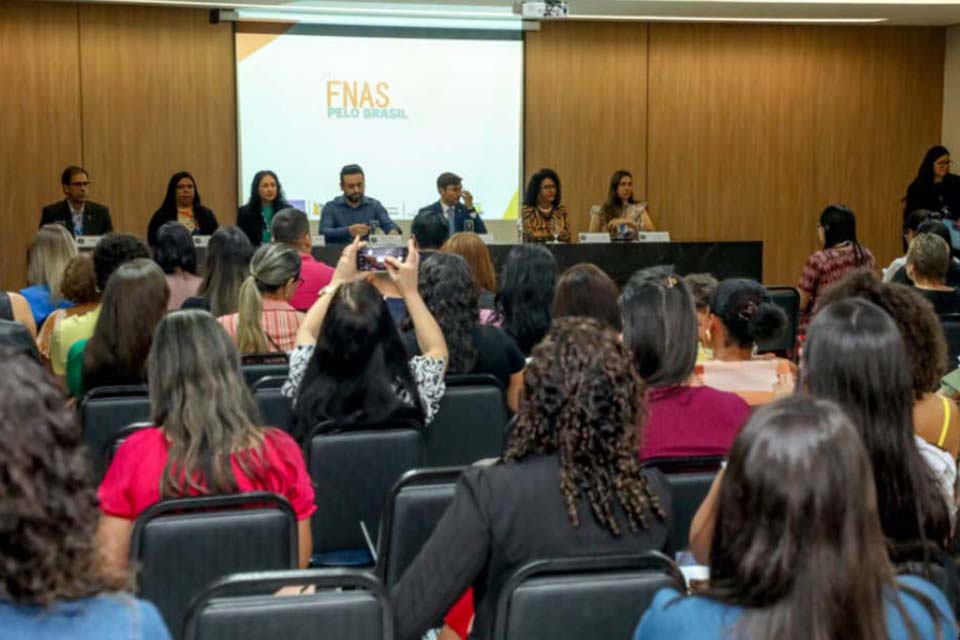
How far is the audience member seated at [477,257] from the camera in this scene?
5.95 meters

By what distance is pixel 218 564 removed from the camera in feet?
8.96

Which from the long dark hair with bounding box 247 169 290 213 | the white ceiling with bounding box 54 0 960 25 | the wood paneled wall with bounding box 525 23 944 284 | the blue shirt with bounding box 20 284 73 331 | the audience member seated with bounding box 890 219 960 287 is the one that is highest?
the white ceiling with bounding box 54 0 960 25

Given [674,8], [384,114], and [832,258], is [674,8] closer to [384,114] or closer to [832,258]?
[384,114]

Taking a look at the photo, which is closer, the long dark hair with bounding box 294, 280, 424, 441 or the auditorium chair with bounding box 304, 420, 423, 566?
the auditorium chair with bounding box 304, 420, 423, 566

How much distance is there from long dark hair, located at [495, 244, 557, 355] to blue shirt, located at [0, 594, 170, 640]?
3727mm

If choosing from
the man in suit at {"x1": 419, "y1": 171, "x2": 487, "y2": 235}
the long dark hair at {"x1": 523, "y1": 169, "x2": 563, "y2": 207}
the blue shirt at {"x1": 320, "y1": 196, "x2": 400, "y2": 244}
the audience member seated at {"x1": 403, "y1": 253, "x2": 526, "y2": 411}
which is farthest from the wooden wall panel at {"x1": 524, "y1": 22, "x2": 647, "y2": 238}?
the audience member seated at {"x1": 403, "y1": 253, "x2": 526, "y2": 411}

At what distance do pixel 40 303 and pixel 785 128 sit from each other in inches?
347

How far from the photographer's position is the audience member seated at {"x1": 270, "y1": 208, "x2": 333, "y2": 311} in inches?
251

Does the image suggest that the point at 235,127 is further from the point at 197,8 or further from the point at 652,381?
the point at 652,381

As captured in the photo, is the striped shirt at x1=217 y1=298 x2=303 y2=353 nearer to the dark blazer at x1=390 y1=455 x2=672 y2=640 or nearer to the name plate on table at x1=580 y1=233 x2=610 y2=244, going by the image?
the dark blazer at x1=390 y1=455 x2=672 y2=640

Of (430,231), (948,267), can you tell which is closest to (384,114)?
(430,231)

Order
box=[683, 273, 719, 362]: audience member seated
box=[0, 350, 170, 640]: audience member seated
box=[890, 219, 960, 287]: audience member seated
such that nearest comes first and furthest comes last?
box=[0, 350, 170, 640]: audience member seated < box=[683, 273, 719, 362]: audience member seated < box=[890, 219, 960, 287]: audience member seated

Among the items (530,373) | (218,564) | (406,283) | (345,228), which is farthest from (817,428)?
(345,228)

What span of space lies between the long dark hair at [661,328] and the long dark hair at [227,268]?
2596mm
